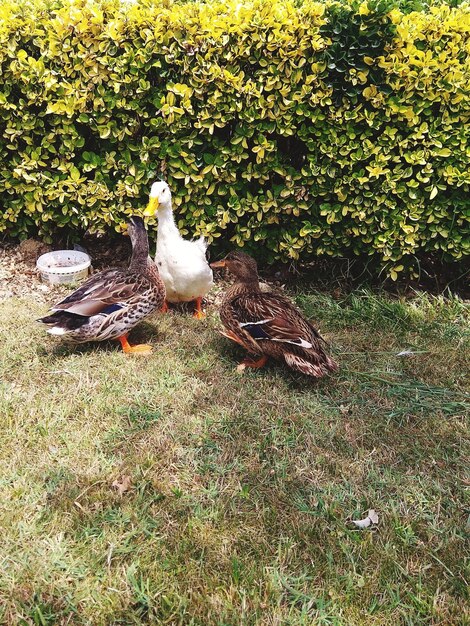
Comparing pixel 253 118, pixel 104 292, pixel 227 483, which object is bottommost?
pixel 227 483

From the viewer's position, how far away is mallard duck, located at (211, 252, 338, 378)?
3.67 m

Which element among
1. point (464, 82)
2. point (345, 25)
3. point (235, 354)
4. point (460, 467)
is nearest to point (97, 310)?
point (235, 354)

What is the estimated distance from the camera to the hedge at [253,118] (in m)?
4.46

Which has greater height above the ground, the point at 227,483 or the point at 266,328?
the point at 266,328

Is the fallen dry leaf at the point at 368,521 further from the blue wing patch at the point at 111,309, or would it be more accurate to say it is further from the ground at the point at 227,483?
the blue wing patch at the point at 111,309

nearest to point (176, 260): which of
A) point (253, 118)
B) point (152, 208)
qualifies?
point (152, 208)

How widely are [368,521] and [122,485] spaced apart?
4.10 feet

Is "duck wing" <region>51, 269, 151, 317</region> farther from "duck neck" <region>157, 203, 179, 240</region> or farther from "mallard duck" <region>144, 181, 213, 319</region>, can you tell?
"duck neck" <region>157, 203, 179, 240</region>

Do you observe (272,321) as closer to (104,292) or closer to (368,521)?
(104,292)

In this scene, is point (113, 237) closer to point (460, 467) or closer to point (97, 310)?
point (97, 310)

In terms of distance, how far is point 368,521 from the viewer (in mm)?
2797

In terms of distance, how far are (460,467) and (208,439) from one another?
1.42 metres

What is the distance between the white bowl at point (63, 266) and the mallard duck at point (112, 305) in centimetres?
105

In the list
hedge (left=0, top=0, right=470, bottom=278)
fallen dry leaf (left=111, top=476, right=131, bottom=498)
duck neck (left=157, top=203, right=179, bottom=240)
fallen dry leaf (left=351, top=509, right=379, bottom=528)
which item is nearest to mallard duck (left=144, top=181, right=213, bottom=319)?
duck neck (left=157, top=203, right=179, bottom=240)
